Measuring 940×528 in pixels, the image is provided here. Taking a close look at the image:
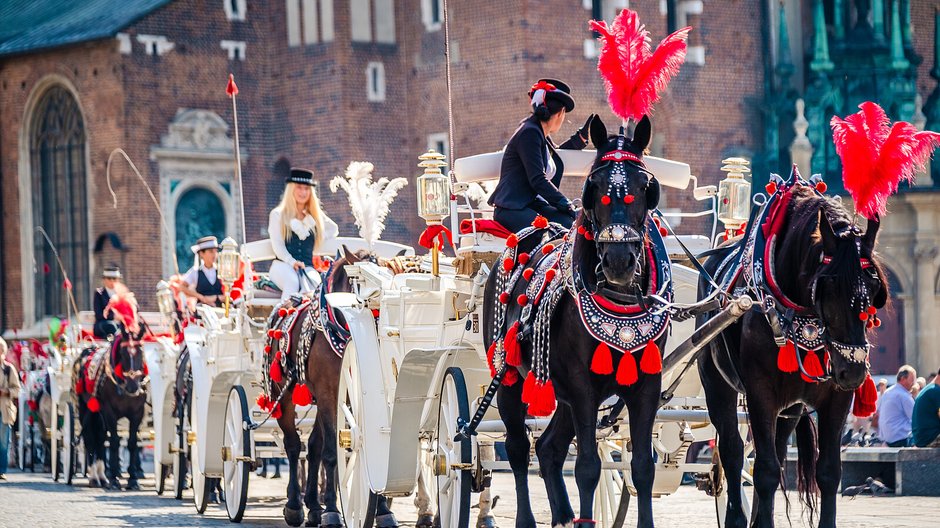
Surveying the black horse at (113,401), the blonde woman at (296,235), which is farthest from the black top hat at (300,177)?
the black horse at (113,401)

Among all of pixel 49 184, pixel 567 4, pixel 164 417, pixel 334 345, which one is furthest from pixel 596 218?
pixel 49 184

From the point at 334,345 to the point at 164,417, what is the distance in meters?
5.02

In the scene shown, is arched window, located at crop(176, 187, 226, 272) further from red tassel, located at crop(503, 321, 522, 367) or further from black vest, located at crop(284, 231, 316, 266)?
red tassel, located at crop(503, 321, 522, 367)

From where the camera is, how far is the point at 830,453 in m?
8.00

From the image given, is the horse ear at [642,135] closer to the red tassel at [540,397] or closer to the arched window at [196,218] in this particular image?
the red tassel at [540,397]

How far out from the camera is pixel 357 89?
36.2 meters

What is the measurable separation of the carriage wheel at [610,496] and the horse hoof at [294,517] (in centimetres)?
220

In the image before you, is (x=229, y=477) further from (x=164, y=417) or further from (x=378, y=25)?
(x=378, y=25)

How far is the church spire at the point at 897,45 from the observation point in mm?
34594

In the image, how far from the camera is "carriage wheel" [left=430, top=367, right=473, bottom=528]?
919 cm

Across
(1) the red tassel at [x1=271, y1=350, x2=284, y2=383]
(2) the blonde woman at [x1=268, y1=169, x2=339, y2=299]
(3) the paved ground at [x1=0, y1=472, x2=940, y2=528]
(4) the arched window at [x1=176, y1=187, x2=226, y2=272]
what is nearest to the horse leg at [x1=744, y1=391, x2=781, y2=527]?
(3) the paved ground at [x1=0, y1=472, x2=940, y2=528]

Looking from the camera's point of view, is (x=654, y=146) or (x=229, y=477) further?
(x=654, y=146)

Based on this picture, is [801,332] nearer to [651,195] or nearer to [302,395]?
[651,195]

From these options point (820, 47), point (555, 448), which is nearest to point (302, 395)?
point (555, 448)
